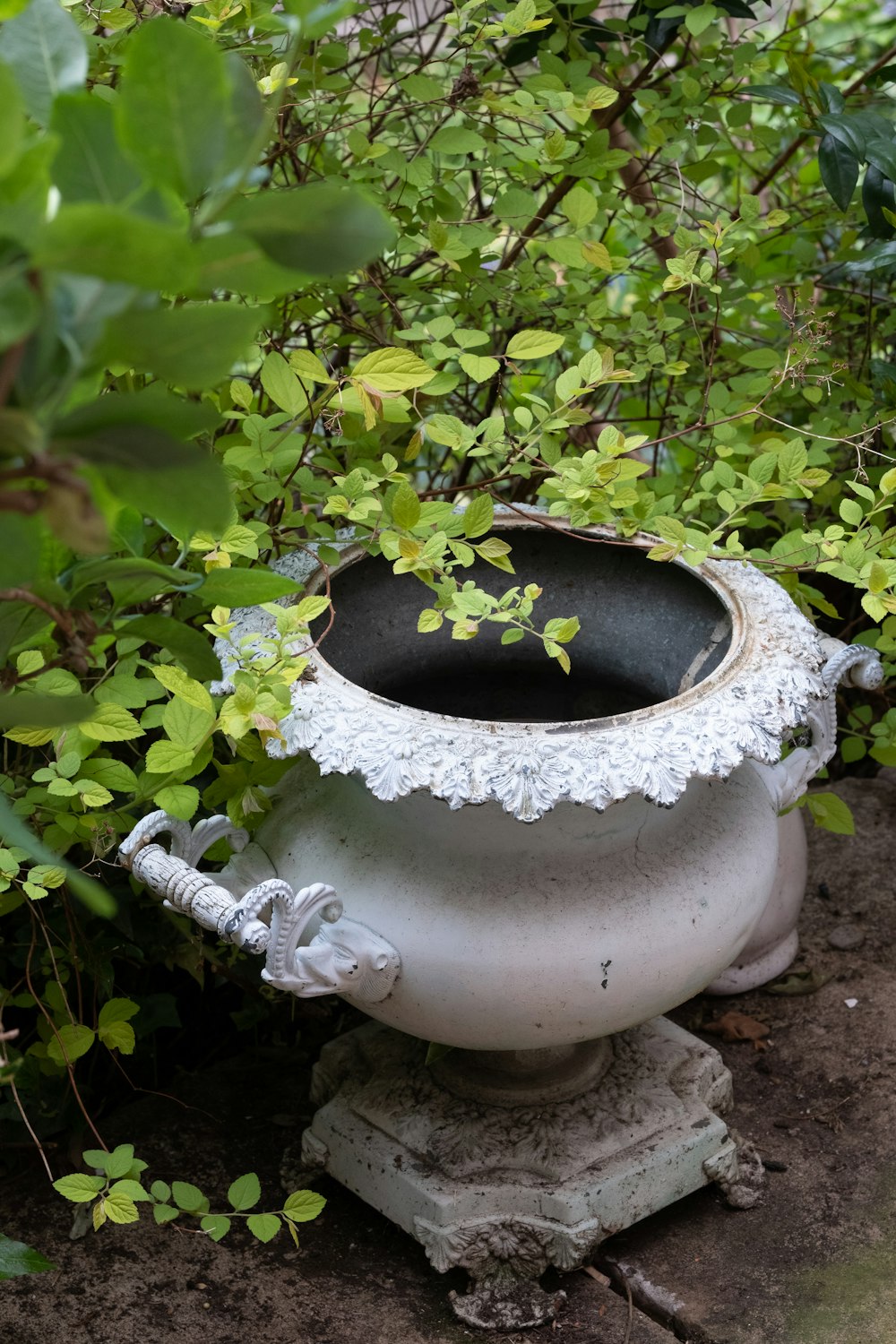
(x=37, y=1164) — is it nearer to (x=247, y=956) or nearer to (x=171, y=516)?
(x=247, y=956)

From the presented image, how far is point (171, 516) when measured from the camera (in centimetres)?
55

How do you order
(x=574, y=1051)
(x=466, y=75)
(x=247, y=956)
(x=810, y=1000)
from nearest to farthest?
1. (x=466, y=75)
2. (x=574, y=1051)
3. (x=247, y=956)
4. (x=810, y=1000)

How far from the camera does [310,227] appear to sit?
52 centimetres

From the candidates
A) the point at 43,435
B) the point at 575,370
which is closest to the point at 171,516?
the point at 43,435

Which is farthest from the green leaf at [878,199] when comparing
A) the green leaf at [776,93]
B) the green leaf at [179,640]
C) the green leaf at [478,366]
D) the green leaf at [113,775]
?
the green leaf at [179,640]

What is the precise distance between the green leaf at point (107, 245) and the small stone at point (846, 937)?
6.69ft

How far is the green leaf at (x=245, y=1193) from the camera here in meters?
1.49

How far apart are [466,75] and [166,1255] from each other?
153 cm

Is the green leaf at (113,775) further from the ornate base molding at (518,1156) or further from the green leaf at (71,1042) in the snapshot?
the ornate base molding at (518,1156)

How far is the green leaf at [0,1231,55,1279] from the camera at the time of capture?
1.36m

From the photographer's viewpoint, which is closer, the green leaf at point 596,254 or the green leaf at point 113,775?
the green leaf at point 113,775

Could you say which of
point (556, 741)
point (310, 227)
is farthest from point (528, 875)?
point (310, 227)

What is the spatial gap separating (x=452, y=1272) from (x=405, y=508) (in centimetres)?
99

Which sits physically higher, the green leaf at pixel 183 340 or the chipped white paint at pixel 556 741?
the green leaf at pixel 183 340
